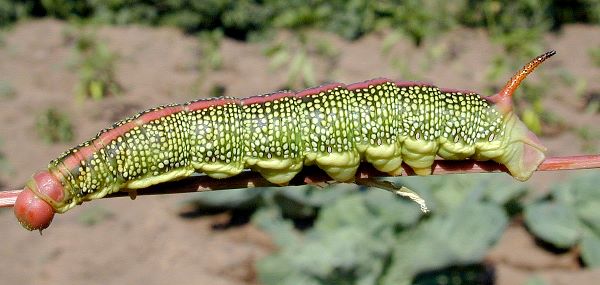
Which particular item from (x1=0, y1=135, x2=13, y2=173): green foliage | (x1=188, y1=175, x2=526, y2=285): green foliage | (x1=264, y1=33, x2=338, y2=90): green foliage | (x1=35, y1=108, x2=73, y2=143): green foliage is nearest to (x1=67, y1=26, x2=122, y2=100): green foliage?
(x1=35, y1=108, x2=73, y2=143): green foliage

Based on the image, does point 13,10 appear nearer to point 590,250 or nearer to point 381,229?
point 381,229

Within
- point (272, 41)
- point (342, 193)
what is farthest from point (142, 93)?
point (342, 193)

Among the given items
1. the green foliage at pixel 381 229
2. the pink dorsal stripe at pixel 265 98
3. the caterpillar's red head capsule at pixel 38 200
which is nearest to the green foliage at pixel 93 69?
the green foliage at pixel 381 229

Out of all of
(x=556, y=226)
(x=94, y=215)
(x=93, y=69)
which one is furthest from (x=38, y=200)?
(x=93, y=69)

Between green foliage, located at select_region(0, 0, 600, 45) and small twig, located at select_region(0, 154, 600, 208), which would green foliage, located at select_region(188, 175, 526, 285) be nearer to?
small twig, located at select_region(0, 154, 600, 208)

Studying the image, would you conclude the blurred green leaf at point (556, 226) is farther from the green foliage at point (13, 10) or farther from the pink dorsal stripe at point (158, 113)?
the green foliage at point (13, 10)
